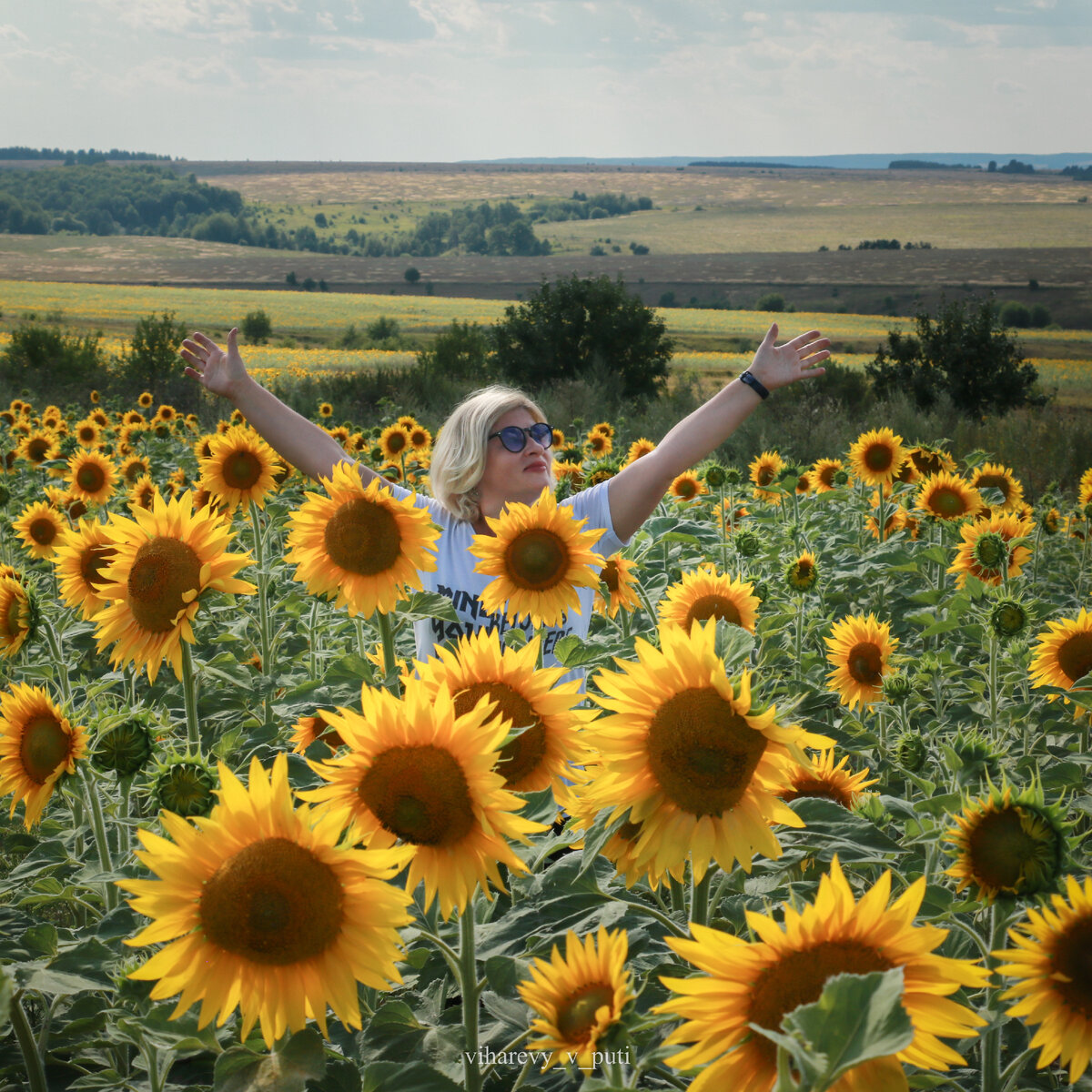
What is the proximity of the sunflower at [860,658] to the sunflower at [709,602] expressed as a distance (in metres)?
0.76

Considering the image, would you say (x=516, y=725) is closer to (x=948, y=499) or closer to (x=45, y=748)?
(x=45, y=748)

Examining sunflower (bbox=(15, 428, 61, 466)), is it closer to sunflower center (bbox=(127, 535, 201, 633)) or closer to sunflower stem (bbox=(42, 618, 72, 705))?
sunflower stem (bbox=(42, 618, 72, 705))

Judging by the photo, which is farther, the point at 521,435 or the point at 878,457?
the point at 878,457

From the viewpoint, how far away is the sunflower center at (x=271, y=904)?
1128 millimetres

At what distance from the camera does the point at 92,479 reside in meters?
6.51

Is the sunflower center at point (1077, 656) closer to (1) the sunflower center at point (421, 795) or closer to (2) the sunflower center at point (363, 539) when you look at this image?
(2) the sunflower center at point (363, 539)

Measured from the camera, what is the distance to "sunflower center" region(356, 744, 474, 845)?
1.26 metres

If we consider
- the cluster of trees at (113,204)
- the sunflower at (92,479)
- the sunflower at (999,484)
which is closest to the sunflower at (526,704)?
the sunflower at (999,484)

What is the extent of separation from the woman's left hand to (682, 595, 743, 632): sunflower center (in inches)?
34.6

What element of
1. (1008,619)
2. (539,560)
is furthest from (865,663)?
(539,560)

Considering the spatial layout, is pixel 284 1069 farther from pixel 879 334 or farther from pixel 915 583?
pixel 879 334

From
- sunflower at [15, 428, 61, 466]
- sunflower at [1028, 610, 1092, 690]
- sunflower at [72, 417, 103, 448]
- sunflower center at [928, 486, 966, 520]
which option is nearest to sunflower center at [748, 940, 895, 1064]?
sunflower at [1028, 610, 1092, 690]

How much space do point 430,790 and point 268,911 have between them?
0.80ft

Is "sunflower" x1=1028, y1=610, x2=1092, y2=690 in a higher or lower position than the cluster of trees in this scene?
lower
